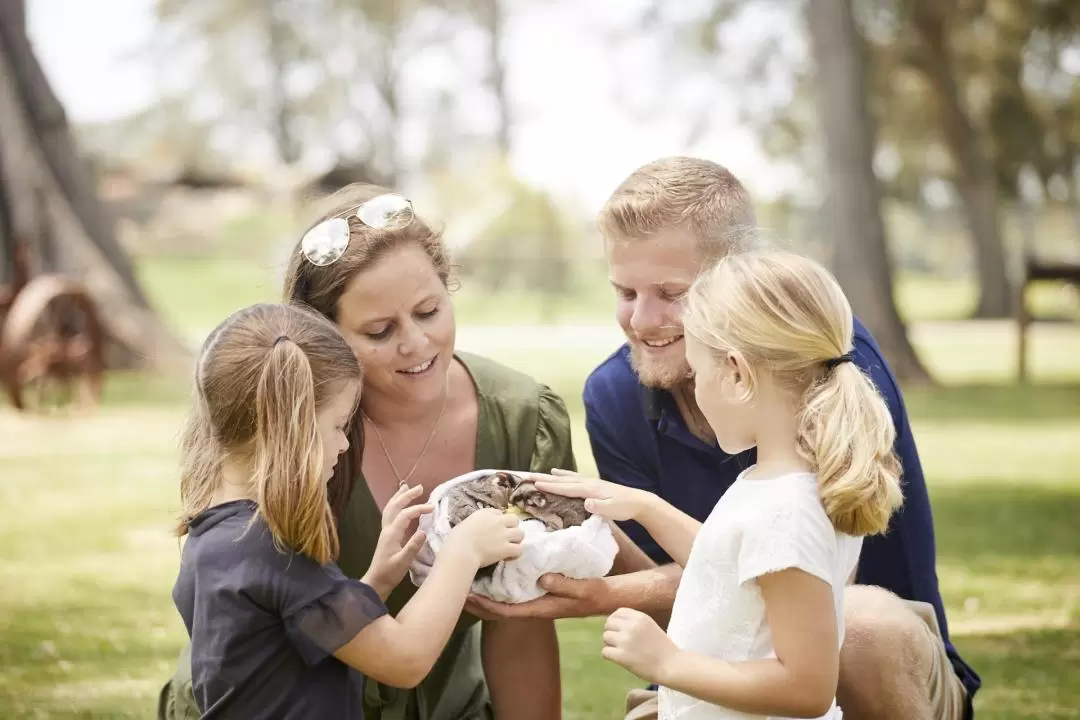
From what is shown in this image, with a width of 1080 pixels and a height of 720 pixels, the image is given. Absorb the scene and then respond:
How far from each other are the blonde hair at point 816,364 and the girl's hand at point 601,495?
469 millimetres

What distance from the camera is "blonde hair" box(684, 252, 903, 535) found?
2.35 metres

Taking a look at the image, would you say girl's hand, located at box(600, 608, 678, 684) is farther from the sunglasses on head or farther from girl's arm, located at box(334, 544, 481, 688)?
the sunglasses on head

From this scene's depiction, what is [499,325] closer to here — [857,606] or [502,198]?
[502,198]

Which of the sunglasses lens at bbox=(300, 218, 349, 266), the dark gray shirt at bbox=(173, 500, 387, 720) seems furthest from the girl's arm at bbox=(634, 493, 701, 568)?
the sunglasses lens at bbox=(300, 218, 349, 266)

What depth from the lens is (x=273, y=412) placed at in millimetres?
2527

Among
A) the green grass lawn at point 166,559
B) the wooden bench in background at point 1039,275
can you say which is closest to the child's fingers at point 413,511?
the green grass lawn at point 166,559

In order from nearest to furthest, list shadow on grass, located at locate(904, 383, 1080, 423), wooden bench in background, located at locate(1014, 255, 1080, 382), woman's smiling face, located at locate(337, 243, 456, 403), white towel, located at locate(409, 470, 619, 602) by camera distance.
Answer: white towel, located at locate(409, 470, 619, 602) → woman's smiling face, located at locate(337, 243, 456, 403) → shadow on grass, located at locate(904, 383, 1080, 423) → wooden bench in background, located at locate(1014, 255, 1080, 382)

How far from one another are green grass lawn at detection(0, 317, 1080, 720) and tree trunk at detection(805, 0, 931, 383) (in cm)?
338

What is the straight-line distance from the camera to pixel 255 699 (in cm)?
254

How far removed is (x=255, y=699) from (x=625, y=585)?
849 mm

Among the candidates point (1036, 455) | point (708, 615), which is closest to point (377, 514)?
point (708, 615)

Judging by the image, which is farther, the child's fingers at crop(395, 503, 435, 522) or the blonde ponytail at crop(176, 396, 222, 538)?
the child's fingers at crop(395, 503, 435, 522)

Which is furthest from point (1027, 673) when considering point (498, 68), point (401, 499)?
point (498, 68)

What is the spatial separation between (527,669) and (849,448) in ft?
4.10
